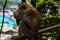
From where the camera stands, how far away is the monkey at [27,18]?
1.60m

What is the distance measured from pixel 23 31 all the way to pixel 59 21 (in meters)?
0.40

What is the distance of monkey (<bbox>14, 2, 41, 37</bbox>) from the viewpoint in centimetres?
160

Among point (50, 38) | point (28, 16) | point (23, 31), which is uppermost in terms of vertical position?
point (28, 16)

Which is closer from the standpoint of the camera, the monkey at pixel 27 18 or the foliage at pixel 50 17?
the monkey at pixel 27 18

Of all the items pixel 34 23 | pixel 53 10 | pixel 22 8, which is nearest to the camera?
pixel 34 23

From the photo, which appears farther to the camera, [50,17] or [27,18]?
[50,17]

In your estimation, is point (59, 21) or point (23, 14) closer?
point (23, 14)

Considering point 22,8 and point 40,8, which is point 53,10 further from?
point 22,8

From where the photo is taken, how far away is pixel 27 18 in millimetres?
1707

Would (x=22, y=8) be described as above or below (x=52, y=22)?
above

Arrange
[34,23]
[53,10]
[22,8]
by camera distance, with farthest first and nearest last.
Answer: [53,10], [22,8], [34,23]

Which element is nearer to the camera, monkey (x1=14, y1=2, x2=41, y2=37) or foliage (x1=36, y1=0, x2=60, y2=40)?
monkey (x1=14, y1=2, x2=41, y2=37)

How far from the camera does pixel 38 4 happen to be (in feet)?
6.34

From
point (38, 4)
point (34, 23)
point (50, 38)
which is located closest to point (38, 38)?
point (50, 38)
